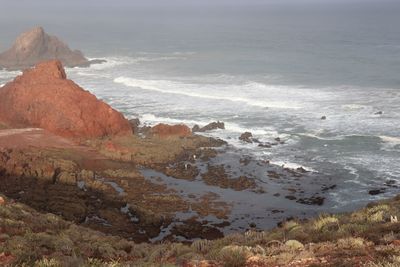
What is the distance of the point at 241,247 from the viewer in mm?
11484

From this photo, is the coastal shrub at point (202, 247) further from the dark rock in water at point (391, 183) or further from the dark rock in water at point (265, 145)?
the dark rock in water at point (265, 145)

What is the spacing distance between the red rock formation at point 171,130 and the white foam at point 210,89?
13154 millimetres

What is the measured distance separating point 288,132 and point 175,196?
16299 millimetres

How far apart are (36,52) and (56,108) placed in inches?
1817

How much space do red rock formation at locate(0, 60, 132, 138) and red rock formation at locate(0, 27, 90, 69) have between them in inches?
1461

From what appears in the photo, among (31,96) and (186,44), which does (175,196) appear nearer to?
(31,96)

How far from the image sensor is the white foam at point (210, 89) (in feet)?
175

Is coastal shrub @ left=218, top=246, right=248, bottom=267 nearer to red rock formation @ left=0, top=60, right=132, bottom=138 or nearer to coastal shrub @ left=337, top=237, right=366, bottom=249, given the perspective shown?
coastal shrub @ left=337, top=237, right=366, bottom=249

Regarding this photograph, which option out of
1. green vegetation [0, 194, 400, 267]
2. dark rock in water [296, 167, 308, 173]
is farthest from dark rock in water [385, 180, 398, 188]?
green vegetation [0, 194, 400, 267]

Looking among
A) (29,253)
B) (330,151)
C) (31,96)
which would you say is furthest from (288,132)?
(29,253)

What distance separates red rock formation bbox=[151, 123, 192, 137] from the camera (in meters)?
41.0

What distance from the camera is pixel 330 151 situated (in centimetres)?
3794

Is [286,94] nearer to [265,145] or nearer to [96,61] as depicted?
[265,145]

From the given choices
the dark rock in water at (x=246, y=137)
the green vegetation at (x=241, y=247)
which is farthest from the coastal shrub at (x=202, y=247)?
the dark rock in water at (x=246, y=137)
